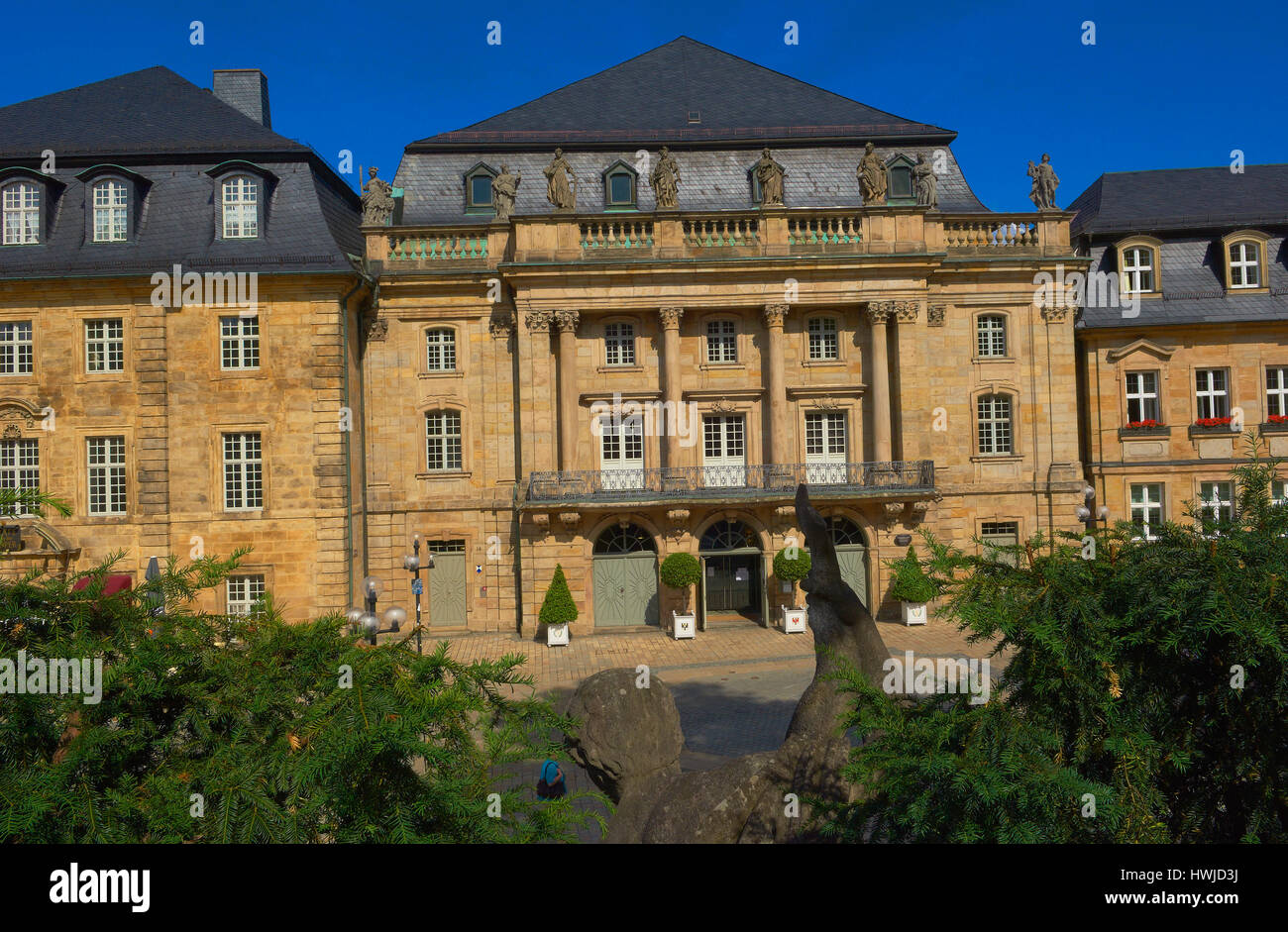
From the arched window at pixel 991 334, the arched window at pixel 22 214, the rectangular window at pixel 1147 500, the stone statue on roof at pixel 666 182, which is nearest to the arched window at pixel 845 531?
the arched window at pixel 991 334

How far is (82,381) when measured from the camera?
2341cm

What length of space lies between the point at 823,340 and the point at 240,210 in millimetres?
18092

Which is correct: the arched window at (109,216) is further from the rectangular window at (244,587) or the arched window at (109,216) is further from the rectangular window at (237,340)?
the rectangular window at (244,587)

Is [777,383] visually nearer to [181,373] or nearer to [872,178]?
[872,178]

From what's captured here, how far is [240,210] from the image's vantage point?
23.9 meters

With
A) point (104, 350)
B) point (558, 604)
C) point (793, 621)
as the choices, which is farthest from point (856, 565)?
point (104, 350)

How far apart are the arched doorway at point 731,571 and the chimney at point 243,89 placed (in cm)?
2181

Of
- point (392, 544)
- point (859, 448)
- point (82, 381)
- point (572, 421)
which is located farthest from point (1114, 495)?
point (82, 381)

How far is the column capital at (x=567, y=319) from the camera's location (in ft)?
82.3

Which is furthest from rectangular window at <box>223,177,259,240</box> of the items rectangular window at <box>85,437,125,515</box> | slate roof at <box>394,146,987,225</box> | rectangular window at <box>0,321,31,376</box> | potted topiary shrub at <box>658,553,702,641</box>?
potted topiary shrub at <box>658,553,702,641</box>

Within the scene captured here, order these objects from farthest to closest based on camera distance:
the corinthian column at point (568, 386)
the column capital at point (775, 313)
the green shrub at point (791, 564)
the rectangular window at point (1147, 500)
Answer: the rectangular window at point (1147, 500) → the column capital at point (775, 313) → the corinthian column at point (568, 386) → the green shrub at point (791, 564)

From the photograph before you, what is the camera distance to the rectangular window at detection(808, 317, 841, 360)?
86.9 ft

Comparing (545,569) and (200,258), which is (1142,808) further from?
(200,258)

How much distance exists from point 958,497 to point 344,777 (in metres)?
25.6
